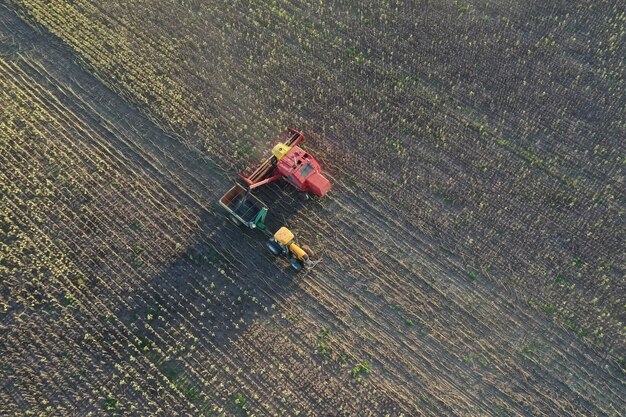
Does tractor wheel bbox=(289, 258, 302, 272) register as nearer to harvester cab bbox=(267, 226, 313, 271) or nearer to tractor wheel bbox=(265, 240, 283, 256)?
harvester cab bbox=(267, 226, 313, 271)

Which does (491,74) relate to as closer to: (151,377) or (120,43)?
(120,43)

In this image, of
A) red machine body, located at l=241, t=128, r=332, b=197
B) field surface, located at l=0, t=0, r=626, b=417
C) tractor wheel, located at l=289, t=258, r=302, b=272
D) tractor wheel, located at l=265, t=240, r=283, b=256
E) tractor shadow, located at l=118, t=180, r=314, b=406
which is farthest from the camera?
red machine body, located at l=241, t=128, r=332, b=197

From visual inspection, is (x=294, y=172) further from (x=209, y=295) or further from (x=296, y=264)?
(x=209, y=295)

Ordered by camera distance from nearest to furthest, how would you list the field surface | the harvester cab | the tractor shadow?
the field surface, the tractor shadow, the harvester cab

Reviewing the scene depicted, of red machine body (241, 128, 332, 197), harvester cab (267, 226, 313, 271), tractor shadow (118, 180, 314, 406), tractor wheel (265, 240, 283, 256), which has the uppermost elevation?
red machine body (241, 128, 332, 197)

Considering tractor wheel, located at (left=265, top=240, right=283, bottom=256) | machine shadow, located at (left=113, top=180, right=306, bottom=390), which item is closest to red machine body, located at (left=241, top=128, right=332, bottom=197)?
machine shadow, located at (left=113, top=180, right=306, bottom=390)

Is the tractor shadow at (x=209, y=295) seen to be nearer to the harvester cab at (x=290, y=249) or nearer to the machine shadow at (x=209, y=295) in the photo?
the machine shadow at (x=209, y=295)
